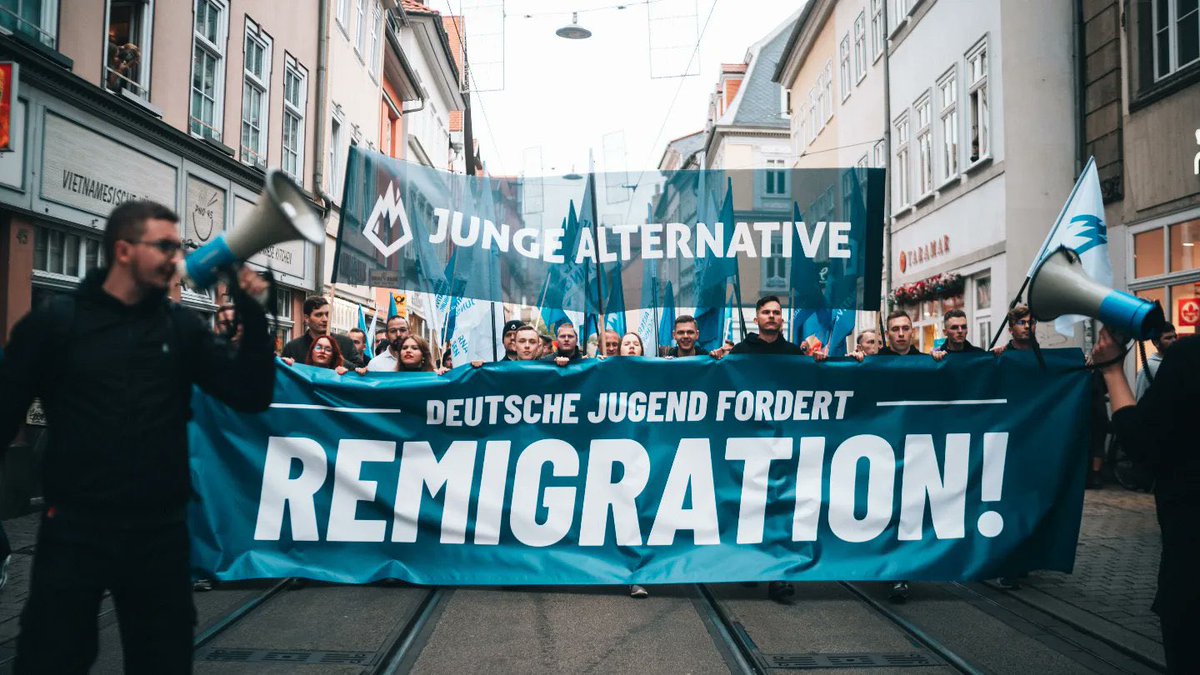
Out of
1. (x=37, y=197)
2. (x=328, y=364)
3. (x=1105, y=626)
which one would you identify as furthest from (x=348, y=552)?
(x=37, y=197)

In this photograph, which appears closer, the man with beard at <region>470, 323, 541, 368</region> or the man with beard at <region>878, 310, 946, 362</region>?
the man with beard at <region>878, 310, 946, 362</region>

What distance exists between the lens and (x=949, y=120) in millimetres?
19266

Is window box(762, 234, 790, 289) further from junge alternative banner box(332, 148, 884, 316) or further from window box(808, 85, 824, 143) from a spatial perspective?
window box(808, 85, 824, 143)

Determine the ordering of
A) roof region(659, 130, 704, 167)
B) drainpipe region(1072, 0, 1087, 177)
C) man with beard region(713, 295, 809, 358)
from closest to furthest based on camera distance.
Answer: man with beard region(713, 295, 809, 358)
drainpipe region(1072, 0, 1087, 177)
roof region(659, 130, 704, 167)

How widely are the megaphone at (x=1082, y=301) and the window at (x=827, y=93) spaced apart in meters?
27.4

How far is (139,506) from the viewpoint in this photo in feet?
8.82

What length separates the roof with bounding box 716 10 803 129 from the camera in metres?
51.8

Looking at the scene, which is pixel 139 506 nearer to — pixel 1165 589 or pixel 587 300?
pixel 1165 589

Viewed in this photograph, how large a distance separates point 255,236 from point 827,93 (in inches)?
1166

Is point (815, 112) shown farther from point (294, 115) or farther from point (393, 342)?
point (393, 342)

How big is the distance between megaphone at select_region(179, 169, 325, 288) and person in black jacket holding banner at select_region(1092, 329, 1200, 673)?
2407mm

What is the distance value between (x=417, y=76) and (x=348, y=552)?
85.5ft

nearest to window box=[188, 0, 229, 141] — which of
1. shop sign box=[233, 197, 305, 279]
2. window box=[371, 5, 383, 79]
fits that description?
shop sign box=[233, 197, 305, 279]

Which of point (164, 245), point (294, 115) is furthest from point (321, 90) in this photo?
point (164, 245)
